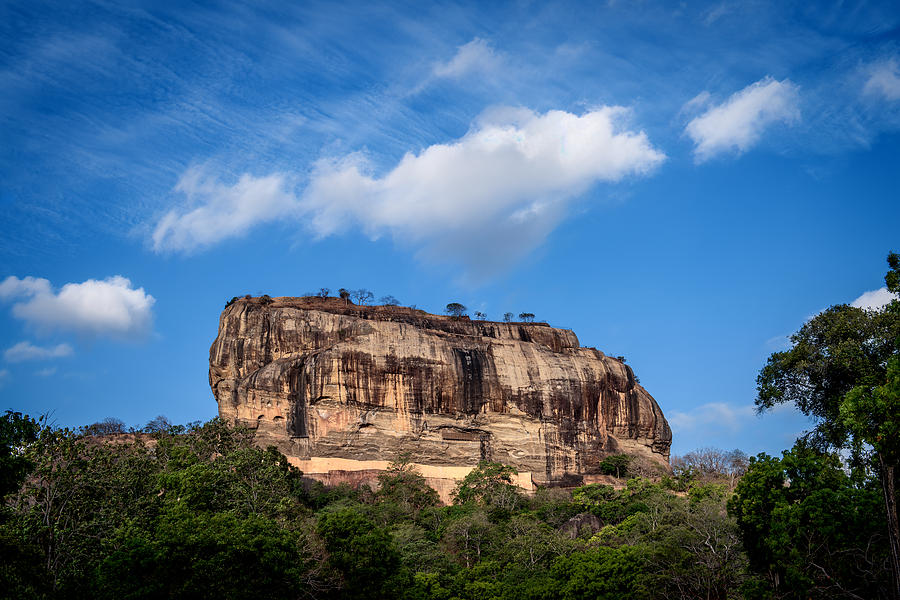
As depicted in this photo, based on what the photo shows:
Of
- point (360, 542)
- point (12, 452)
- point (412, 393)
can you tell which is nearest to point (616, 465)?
point (412, 393)

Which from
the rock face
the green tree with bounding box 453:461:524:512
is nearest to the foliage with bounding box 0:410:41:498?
the green tree with bounding box 453:461:524:512

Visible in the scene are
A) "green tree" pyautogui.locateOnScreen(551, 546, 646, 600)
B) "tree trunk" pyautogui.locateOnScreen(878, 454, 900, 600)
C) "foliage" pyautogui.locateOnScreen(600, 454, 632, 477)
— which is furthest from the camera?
"foliage" pyautogui.locateOnScreen(600, 454, 632, 477)

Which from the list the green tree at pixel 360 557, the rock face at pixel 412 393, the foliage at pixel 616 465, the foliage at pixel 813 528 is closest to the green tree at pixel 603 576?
the foliage at pixel 813 528

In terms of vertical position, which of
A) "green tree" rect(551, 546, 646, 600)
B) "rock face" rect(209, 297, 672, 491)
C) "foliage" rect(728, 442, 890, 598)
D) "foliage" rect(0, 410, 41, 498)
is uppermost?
"rock face" rect(209, 297, 672, 491)

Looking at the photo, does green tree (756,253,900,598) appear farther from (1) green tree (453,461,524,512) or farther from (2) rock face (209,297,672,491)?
(2) rock face (209,297,672,491)

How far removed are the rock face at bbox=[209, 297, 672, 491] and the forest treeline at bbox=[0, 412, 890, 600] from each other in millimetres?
19454

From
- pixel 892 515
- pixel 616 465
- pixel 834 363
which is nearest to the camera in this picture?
pixel 892 515

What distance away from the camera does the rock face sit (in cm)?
6519

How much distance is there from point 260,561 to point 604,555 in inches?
548

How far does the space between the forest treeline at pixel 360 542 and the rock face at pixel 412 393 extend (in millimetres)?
19454

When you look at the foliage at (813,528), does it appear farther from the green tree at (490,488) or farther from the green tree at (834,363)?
the green tree at (490,488)

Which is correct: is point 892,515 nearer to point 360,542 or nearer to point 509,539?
point 360,542

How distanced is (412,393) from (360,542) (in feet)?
119

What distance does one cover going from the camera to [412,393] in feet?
224
